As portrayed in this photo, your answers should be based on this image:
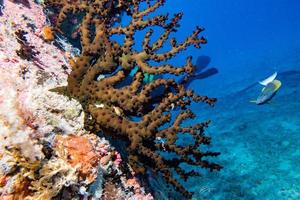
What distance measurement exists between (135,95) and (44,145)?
4.02ft

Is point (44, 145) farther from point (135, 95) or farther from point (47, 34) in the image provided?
point (47, 34)

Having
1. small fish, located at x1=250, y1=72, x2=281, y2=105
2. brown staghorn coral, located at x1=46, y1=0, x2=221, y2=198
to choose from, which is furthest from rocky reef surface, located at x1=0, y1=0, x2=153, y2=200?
small fish, located at x1=250, y1=72, x2=281, y2=105

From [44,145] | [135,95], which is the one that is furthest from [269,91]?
[44,145]

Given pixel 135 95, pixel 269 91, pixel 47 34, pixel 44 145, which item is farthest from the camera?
pixel 269 91

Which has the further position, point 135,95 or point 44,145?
point 135,95

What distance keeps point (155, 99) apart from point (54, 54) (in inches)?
85.3

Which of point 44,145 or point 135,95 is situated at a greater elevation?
point 135,95

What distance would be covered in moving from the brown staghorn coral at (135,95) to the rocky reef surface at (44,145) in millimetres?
209

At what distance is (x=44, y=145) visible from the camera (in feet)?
9.14

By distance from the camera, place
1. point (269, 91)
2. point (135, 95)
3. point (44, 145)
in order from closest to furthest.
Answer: point (44, 145) → point (135, 95) → point (269, 91)

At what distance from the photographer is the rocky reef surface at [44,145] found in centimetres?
255

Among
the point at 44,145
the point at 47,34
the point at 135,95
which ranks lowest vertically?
the point at 44,145

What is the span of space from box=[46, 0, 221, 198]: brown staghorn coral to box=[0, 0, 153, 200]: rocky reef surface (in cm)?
21

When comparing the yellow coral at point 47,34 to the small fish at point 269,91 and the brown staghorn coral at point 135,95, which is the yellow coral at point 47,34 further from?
the small fish at point 269,91
